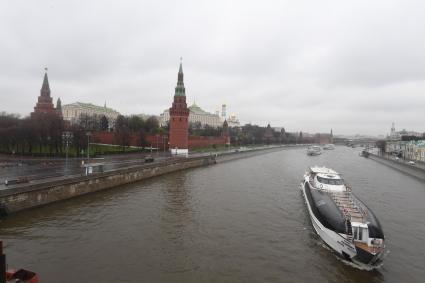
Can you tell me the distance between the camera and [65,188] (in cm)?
2536

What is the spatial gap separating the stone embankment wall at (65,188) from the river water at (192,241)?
77cm

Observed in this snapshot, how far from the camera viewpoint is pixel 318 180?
24.1 m

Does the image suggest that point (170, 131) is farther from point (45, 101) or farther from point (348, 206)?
point (348, 206)

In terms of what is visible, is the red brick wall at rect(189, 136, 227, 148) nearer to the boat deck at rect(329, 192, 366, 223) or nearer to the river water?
the river water

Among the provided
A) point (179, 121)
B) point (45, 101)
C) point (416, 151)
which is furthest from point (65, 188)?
point (416, 151)

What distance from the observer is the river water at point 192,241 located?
13.3 m

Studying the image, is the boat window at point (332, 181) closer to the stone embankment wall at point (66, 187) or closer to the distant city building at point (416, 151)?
the stone embankment wall at point (66, 187)

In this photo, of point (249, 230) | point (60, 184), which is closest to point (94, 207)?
point (60, 184)

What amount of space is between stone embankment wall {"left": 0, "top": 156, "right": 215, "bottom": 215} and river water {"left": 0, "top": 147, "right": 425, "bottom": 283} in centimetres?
77

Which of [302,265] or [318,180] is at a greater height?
[318,180]

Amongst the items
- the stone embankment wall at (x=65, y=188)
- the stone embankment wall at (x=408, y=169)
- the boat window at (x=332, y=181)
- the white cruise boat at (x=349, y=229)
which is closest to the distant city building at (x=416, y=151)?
the stone embankment wall at (x=408, y=169)

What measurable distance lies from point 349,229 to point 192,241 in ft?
25.5

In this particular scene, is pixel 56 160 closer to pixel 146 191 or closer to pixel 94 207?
pixel 146 191

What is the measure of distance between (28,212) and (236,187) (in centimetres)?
1968
